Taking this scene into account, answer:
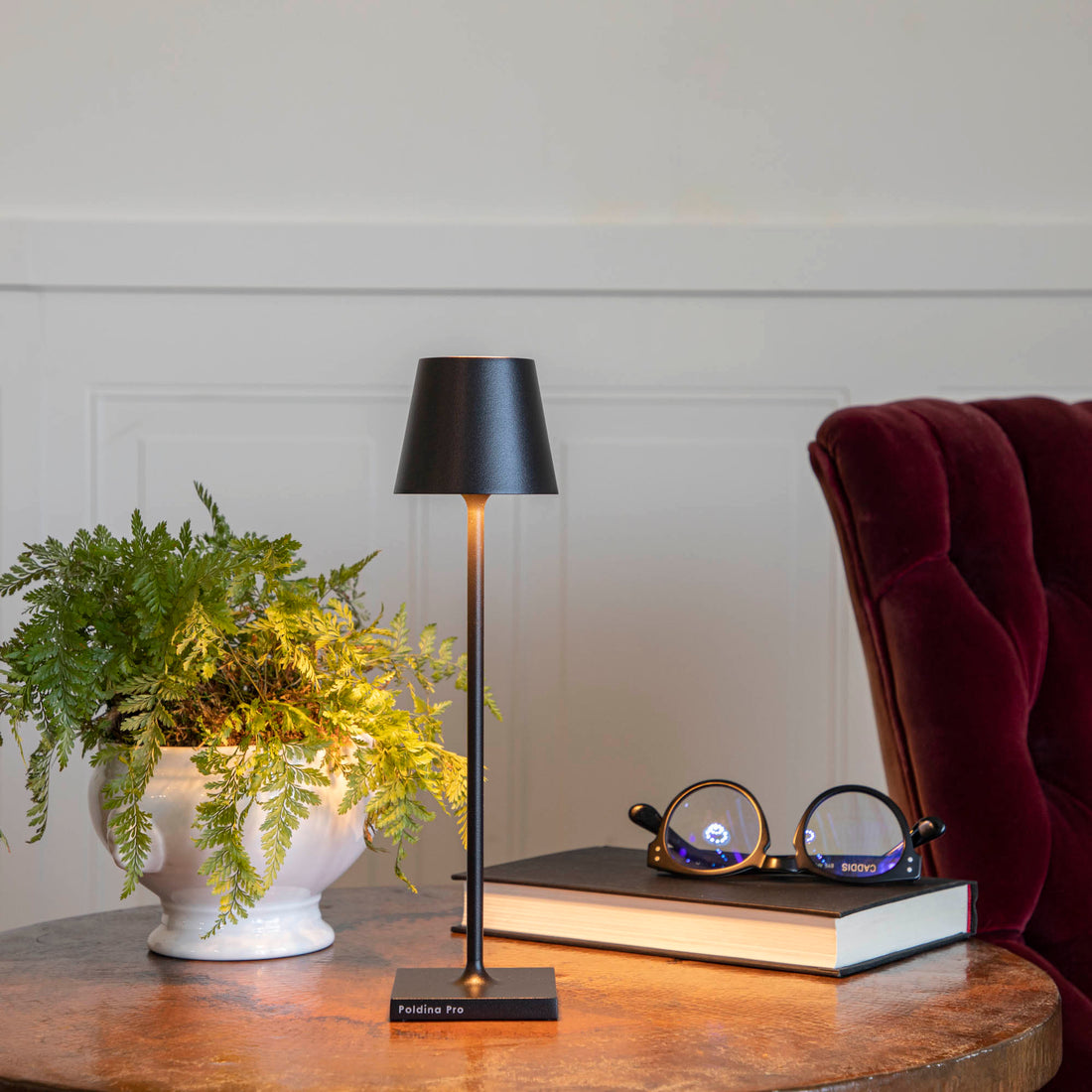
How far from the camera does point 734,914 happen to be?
2.90 feet

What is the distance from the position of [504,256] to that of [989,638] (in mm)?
857

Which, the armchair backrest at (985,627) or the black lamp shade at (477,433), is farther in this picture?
the armchair backrest at (985,627)

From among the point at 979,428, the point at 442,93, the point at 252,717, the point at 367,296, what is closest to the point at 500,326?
the point at 367,296

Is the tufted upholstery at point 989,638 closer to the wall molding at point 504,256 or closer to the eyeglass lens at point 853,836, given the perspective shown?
the eyeglass lens at point 853,836

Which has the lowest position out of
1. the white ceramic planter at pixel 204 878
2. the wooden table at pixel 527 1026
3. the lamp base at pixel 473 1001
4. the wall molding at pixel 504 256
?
the wooden table at pixel 527 1026

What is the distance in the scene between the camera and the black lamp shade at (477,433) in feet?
2.58

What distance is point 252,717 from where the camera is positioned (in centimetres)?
88

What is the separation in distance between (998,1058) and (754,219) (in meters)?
1.24

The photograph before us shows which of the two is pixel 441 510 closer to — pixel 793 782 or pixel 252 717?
pixel 793 782

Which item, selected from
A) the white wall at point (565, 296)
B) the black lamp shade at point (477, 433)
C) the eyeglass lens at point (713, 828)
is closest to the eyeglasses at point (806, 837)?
the eyeglass lens at point (713, 828)

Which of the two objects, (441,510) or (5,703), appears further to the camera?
(441,510)

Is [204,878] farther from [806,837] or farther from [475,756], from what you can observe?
[806,837]

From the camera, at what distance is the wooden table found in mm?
674

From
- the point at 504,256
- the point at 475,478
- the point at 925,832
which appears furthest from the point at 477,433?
the point at 504,256
